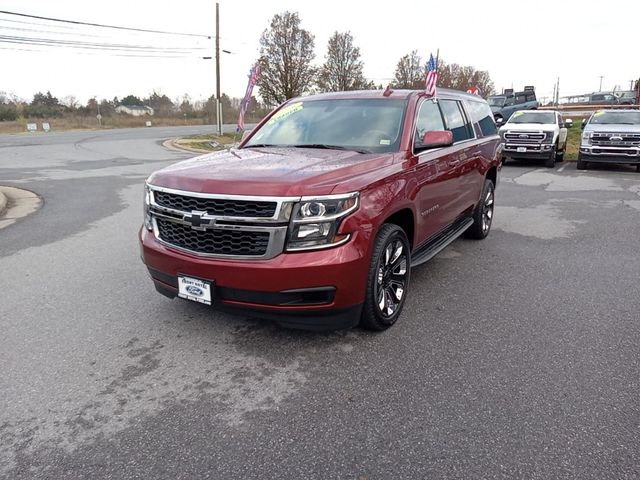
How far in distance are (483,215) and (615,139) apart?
9.64m

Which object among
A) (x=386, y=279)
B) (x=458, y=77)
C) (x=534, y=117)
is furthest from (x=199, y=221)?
(x=458, y=77)

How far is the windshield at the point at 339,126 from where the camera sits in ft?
13.7

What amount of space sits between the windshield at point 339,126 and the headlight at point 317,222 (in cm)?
111

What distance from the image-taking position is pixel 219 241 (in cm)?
321

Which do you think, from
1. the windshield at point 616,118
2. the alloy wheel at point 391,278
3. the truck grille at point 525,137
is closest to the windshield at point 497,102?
the windshield at point 616,118

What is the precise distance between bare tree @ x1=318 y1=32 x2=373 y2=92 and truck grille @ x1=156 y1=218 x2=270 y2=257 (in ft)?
136

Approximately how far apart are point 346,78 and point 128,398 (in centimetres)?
4297

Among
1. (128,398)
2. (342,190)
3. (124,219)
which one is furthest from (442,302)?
(124,219)

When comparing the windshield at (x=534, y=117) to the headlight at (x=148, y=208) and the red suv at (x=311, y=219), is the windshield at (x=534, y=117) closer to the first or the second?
the red suv at (x=311, y=219)

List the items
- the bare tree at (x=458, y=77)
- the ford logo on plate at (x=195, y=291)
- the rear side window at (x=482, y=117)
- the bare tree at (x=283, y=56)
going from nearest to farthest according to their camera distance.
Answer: the ford logo on plate at (x=195, y=291) < the rear side window at (x=482, y=117) < the bare tree at (x=283, y=56) < the bare tree at (x=458, y=77)

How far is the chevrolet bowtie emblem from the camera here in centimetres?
317

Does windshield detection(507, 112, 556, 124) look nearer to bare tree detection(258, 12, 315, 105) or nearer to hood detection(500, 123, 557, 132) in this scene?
hood detection(500, 123, 557, 132)

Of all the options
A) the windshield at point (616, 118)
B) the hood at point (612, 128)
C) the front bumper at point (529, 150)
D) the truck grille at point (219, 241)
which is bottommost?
the truck grille at point (219, 241)

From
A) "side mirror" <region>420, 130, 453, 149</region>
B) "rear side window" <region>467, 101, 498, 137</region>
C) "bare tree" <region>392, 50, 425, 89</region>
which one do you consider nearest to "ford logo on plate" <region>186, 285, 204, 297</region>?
"side mirror" <region>420, 130, 453, 149</region>
